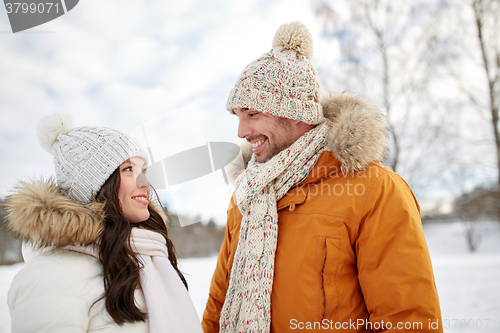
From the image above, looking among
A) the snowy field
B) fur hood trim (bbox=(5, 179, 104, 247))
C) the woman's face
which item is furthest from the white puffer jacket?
the snowy field

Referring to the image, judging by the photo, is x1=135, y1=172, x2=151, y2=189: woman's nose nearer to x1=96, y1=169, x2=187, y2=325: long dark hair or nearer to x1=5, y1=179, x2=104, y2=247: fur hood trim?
x1=96, y1=169, x2=187, y2=325: long dark hair

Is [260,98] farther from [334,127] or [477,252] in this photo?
[477,252]

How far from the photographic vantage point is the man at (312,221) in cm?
124

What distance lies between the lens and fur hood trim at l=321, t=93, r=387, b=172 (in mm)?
1403

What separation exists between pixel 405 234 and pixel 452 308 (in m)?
3.58

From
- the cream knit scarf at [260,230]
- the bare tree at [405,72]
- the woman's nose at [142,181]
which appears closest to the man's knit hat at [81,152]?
the woman's nose at [142,181]

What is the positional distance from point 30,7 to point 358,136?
265 centimetres

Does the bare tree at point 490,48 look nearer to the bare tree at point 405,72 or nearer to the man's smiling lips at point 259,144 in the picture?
A: the bare tree at point 405,72

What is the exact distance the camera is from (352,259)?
53.8 inches

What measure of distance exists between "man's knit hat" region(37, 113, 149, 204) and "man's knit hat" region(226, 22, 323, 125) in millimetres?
707

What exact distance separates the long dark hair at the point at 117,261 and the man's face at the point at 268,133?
763mm

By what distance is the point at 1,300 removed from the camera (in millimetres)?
3389

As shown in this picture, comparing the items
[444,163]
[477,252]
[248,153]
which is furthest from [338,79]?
[477,252]

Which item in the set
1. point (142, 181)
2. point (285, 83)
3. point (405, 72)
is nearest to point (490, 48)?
point (405, 72)
